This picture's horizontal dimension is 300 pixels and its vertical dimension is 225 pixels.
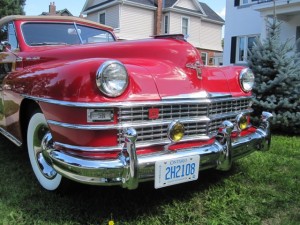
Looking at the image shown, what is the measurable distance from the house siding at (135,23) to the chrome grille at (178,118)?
1877 cm

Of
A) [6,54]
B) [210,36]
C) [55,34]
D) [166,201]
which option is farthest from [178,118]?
[210,36]

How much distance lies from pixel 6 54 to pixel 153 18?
20057 mm

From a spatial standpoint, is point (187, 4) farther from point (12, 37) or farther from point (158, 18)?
point (12, 37)

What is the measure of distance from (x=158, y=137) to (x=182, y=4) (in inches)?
898

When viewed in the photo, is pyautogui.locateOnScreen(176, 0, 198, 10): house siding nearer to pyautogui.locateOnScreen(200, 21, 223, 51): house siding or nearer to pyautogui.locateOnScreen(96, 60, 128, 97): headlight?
pyautogui.locateOnScreen(200, 21, 223, 51): house siding

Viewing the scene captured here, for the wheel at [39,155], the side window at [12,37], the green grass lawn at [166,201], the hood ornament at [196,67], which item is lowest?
the green grass lawn at [166,201]

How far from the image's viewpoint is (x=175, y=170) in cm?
251

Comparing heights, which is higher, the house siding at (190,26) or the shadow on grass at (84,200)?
the house siding at (190,26)

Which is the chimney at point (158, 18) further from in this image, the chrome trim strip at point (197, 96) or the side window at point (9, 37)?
the chrome trim strip at point (197, 96)

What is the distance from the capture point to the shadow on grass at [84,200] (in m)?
2.67

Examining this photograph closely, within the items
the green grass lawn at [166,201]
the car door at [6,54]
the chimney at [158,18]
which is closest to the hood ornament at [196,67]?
the green grass lawn at [166,201]

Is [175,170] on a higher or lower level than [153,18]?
lower

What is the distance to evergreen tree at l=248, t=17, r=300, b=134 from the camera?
18.3 feet

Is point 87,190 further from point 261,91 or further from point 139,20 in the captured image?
point 139,20
